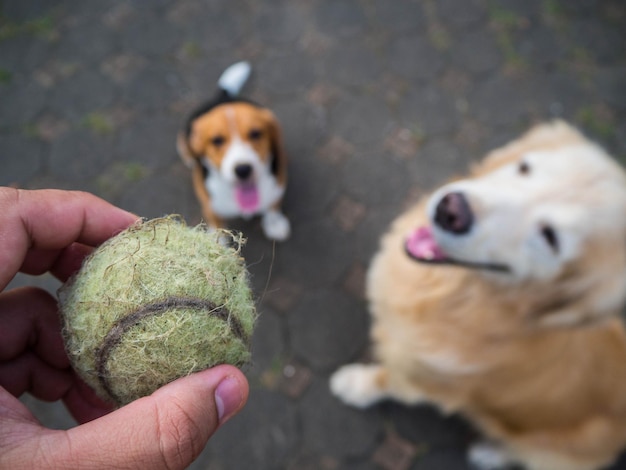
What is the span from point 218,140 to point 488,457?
232 centimetres

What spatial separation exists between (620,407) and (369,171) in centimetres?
192

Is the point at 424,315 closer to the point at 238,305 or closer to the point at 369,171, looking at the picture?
the point at 238,305

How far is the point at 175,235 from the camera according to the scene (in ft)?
3.86

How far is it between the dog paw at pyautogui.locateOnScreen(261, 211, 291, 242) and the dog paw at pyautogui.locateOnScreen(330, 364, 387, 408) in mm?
908

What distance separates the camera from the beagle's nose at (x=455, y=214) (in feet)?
5.28

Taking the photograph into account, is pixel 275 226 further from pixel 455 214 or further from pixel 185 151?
pixel 455 214

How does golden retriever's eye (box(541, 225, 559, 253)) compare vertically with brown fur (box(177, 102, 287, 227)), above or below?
below

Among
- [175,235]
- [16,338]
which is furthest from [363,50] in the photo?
[16,338]

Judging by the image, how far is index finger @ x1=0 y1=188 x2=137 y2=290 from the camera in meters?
1.19

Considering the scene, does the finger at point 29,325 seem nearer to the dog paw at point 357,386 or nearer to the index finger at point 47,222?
the index finger at point 47,222

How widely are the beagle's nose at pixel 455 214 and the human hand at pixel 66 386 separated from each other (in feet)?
3.11

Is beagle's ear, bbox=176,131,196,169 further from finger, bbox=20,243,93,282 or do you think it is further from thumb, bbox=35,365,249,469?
thumb, bbox=35,365,249,469

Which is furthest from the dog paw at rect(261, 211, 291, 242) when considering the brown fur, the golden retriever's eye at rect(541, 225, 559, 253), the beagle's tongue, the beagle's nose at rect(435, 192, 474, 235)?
the golden retriever's eye at rect(541, 225, 559, 253)

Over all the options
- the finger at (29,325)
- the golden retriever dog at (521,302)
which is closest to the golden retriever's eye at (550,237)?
the golden retriever dog at (521,302)
